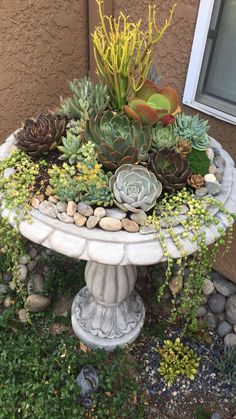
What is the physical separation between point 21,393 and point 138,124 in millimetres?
1196

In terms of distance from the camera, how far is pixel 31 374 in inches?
64.7

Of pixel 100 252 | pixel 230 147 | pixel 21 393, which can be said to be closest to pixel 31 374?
pixel 21 393

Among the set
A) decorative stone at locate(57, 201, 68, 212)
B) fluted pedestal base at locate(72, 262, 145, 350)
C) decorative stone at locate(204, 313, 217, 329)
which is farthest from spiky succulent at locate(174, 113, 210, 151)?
decorative stone at locate(204, 313, 217, 329)

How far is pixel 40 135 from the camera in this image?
4.19ft

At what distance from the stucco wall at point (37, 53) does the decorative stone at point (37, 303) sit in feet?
2.91

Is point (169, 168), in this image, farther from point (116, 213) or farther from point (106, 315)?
point (106, 315)

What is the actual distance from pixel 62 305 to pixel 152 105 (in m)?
1.21

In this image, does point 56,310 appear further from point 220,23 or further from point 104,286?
point 220,23

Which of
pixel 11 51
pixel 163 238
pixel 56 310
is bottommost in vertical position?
pixel 56 310

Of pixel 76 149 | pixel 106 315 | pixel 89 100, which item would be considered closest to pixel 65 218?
pixel 76 149

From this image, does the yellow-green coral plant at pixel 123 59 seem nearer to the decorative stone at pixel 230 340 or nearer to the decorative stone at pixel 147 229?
the decorative stone at pixel 147 229

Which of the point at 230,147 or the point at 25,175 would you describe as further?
the point at 230,147

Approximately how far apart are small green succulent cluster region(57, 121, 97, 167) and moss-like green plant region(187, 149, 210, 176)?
34 cm

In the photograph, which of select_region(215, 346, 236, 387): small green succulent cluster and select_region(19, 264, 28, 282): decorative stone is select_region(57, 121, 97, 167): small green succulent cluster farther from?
select_region(215, 346, 236, 387): small green succulent cluster
